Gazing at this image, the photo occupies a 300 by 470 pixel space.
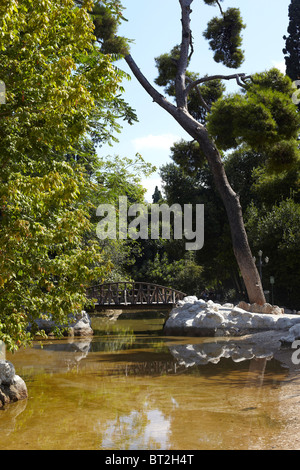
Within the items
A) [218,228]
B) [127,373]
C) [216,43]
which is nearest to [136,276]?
[218,228]

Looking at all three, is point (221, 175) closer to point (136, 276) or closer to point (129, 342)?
point (129, 342)

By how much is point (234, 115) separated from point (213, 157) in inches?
135

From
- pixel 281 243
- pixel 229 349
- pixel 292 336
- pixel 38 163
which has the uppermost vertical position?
pixel 38 163

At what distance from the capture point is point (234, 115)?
1689 centimetres

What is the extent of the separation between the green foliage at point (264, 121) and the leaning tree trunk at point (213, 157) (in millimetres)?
2188

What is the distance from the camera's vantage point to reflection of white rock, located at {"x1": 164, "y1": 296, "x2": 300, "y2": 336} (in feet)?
58.5

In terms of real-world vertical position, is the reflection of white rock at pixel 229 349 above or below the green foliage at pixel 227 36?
below

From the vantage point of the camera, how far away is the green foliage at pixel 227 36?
23391mm

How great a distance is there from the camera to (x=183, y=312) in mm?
20812

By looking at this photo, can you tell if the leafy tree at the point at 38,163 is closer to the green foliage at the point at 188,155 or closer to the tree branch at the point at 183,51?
the tree branch at the point at 183,51

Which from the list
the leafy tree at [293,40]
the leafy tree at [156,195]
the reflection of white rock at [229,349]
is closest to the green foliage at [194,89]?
the leafy tree at [293,40]

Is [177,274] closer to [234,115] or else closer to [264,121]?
[234,115]

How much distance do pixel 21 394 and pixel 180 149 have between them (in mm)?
17551

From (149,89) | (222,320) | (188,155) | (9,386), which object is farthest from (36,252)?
(188,155)
